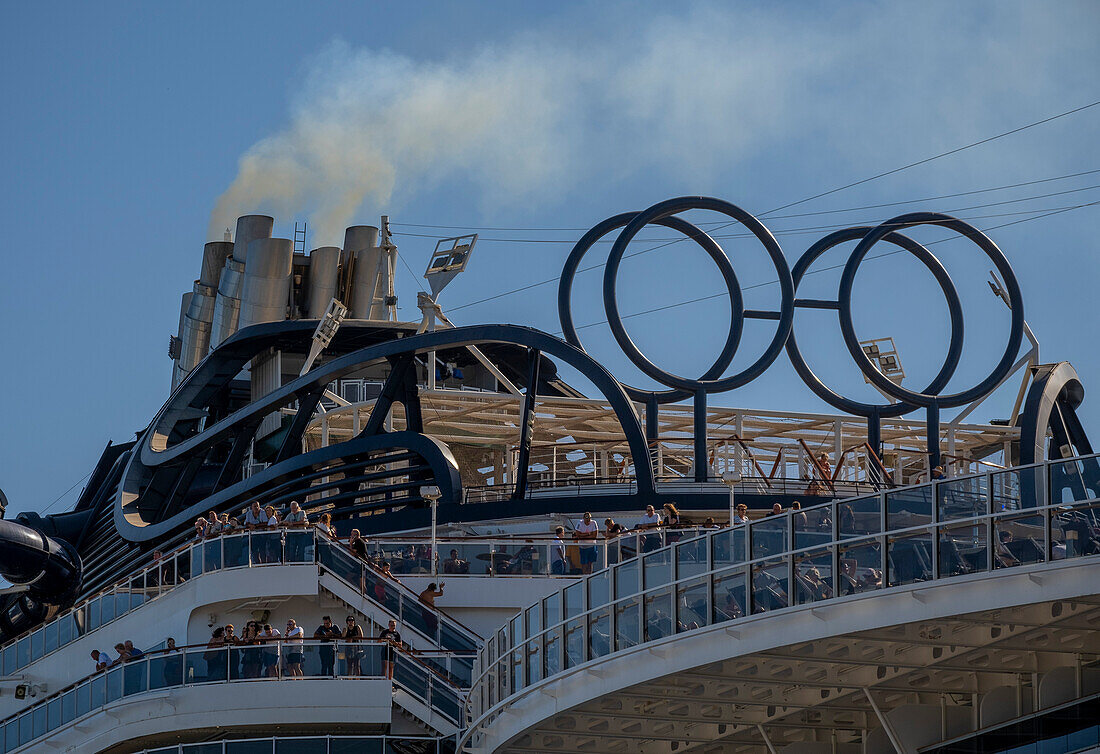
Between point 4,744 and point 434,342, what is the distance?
16500 millimetres

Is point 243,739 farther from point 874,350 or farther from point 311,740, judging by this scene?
point 874,350

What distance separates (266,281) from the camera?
237ft

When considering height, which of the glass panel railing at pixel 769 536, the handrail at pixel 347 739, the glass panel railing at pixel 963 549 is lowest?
the handrail at pixel 347 739

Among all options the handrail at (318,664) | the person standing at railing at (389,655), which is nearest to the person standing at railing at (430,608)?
the handrail at (318,664)

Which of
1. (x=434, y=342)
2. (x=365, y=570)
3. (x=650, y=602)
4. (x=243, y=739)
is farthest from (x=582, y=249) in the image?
(x=650, y=602)

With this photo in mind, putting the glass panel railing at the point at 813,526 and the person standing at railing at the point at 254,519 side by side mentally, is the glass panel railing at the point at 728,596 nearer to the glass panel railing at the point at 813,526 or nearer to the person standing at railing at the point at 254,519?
the glass panel railing at the point at 813,526

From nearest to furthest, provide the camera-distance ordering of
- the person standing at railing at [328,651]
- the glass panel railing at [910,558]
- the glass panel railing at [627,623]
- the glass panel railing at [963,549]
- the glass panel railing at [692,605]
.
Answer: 1. the glass panel railing at [963,549]
2. the glass panel railing at [910,558]
3. the glass panel railing at [692,605]
4. the glass panel railing at [627,623]
5. the person standing at railing at [328,651]

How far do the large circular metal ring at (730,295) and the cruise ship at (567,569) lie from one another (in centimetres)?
9

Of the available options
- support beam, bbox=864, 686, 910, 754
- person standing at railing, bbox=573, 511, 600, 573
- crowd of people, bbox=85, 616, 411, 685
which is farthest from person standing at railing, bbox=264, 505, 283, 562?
support beam, bbox=864, 686, 910, 754

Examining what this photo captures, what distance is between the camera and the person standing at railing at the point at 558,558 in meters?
37.1

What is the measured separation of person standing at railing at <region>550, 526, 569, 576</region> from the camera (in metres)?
37.1

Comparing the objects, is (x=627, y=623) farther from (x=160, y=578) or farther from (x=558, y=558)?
(x=160, y=578)

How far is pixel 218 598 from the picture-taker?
3762cm

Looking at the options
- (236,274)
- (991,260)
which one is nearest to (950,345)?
(991,260)
